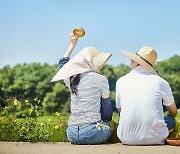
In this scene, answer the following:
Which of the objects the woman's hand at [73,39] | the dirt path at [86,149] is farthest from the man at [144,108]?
the woman's hand at [73,39]

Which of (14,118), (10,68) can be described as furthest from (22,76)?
(14,118)

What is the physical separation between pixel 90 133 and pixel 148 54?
4.41 feet

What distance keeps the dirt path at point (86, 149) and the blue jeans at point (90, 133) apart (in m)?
0.14

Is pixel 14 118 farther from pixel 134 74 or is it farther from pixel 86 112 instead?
pixel 134 74

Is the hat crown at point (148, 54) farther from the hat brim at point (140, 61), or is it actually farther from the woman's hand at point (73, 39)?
the woman's hand at point (73, 39)

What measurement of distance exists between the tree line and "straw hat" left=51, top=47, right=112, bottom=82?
25.2 metres

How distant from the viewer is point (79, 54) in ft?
22.4

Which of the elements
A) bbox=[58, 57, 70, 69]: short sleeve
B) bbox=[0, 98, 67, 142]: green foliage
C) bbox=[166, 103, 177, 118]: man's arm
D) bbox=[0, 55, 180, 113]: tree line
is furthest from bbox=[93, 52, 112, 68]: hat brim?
bbox=[0, 55, 180, 113]: tree line

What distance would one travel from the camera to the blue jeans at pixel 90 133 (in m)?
6.48

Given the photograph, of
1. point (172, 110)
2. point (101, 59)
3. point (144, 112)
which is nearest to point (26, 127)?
point (101, 59)

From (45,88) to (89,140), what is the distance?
3163 cm

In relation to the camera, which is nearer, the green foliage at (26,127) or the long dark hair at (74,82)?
the long dark hair at (74,82)

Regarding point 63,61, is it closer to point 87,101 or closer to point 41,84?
point 87,101

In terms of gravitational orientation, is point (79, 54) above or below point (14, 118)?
above
